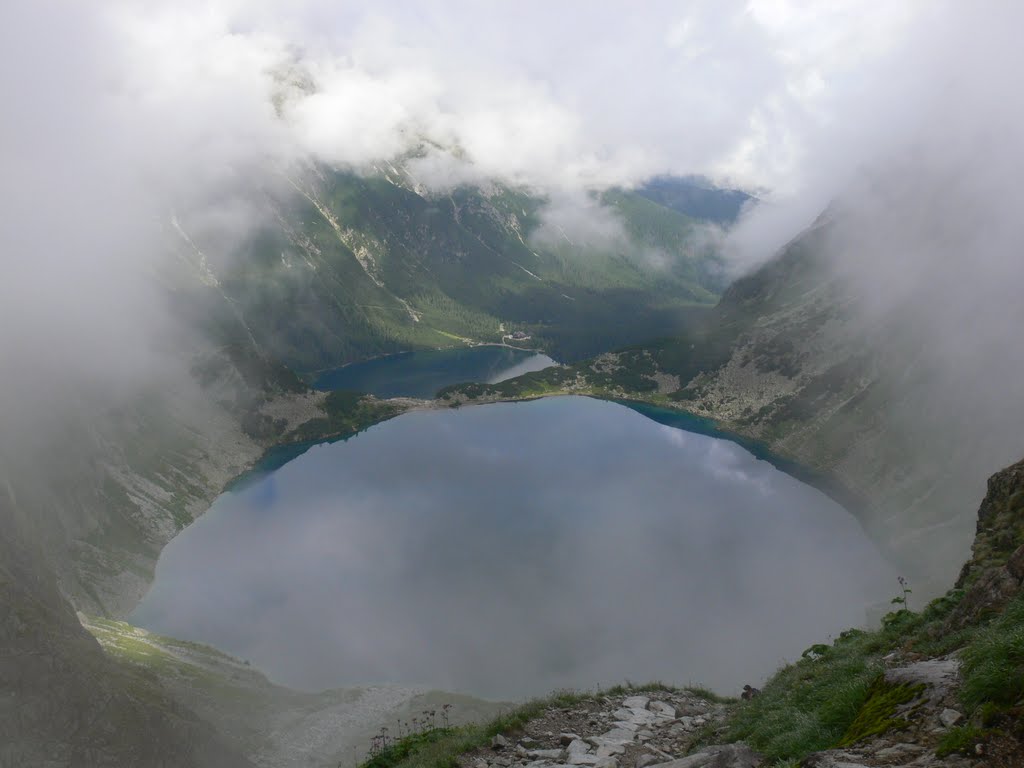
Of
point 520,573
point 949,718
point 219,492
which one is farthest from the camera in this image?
point 219,492

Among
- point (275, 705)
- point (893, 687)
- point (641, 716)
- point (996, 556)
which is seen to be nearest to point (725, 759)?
point (893, 687)

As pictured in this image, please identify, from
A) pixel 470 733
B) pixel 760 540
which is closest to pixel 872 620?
pixel 760 540

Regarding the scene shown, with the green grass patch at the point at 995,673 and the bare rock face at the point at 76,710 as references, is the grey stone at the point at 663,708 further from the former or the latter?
the bare rock face at the point at 76,710

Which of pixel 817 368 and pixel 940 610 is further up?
pixel 817 368

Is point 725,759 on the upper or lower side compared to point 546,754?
upper

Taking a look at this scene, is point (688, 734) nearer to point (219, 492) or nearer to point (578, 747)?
point (578, 747)

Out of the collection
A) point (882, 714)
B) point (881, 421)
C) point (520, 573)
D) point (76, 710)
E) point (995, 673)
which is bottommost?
point (76, 710)

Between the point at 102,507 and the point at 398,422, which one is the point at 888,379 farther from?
the point at 102,507

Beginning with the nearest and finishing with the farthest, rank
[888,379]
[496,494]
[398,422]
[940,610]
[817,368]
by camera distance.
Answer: [940,610]
[496,494]
[888,379]
[817,368]
[398,422]
